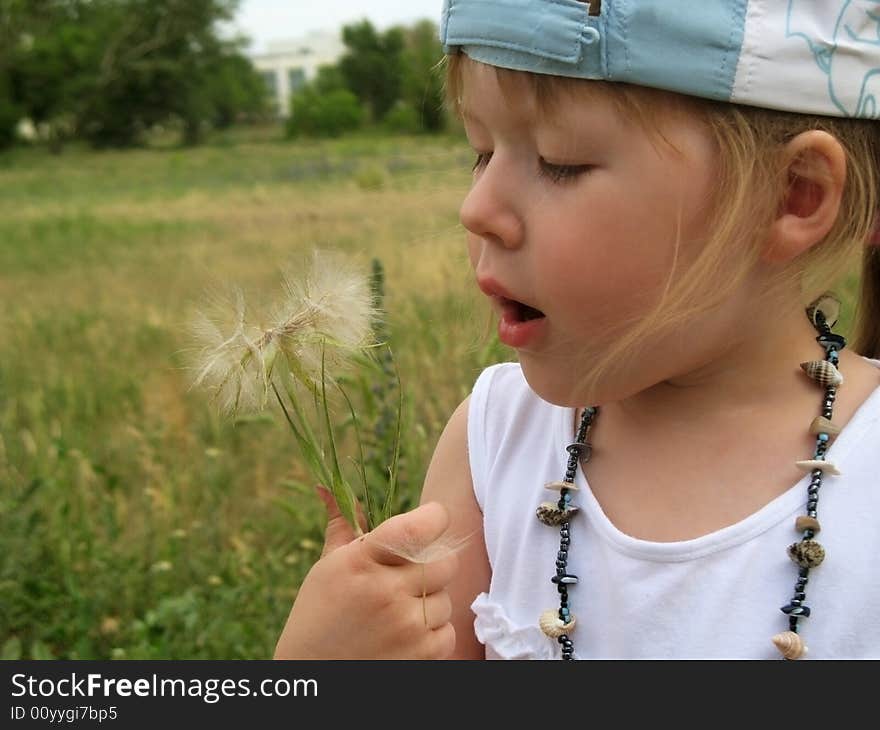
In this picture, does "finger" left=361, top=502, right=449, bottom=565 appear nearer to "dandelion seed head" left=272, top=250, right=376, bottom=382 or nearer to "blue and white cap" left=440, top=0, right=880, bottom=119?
"dandelion seed head" left=272, top=250, right=376, bottom=382

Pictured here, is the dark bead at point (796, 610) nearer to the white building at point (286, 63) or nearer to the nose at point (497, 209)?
the nose at point (497, 209)

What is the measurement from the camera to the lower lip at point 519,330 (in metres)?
1.21

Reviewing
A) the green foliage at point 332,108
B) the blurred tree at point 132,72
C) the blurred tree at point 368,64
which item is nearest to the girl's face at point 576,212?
the blurred tree at point 368,64

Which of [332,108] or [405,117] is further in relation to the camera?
[332,108]

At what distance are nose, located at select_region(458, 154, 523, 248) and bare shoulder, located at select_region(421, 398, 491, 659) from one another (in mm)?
495

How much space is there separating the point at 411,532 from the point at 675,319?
39cm

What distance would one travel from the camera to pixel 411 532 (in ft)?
3.62

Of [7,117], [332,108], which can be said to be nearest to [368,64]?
[332,108]

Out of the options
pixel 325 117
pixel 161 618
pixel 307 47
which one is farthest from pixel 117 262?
pixel 307 47

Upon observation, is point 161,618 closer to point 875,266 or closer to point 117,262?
point 875,266

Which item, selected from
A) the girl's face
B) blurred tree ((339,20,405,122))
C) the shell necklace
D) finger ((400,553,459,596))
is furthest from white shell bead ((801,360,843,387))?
blurred tree ((339,20,405,122))

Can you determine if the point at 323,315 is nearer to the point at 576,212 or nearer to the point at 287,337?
the point at 287,337

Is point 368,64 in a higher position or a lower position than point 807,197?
higher

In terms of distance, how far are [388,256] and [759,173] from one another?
459 centimetres
